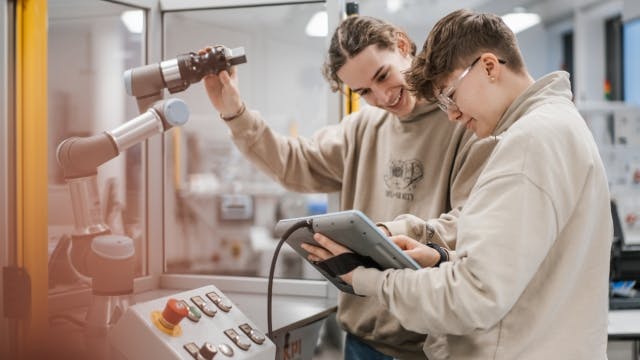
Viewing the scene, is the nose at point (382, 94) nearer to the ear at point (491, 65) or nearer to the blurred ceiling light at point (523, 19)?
the ear at point (491, 65)

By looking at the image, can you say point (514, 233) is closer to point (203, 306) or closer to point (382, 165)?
point (203, 306)

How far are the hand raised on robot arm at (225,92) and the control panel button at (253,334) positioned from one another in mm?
657

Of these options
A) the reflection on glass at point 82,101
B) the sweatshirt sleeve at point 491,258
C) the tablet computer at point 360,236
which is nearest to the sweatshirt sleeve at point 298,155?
the reflection on glass at point 82,101

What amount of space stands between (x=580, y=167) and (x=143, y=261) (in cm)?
96

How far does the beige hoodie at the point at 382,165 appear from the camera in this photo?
157cm

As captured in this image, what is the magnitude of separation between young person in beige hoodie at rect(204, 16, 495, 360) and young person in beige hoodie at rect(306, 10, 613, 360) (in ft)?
1.15

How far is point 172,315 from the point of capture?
1102 mm

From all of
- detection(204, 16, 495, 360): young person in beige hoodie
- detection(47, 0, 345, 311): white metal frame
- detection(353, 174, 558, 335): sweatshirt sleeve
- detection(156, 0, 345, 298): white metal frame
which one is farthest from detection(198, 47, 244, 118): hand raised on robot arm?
detection(353, 174, 558, 335): sweatshirt sleeve

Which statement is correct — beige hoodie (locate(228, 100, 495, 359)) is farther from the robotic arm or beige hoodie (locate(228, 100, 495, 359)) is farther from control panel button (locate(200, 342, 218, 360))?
control panel button (locate(200, 342, 218, 360))

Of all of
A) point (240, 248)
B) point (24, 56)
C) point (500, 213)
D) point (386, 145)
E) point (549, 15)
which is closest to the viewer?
point (500, 213)

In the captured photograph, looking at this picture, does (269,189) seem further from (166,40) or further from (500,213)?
(500,213)

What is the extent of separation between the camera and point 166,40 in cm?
170

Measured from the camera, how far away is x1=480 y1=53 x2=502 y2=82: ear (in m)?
1.13

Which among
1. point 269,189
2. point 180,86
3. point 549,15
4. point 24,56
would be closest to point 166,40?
point 180,86
